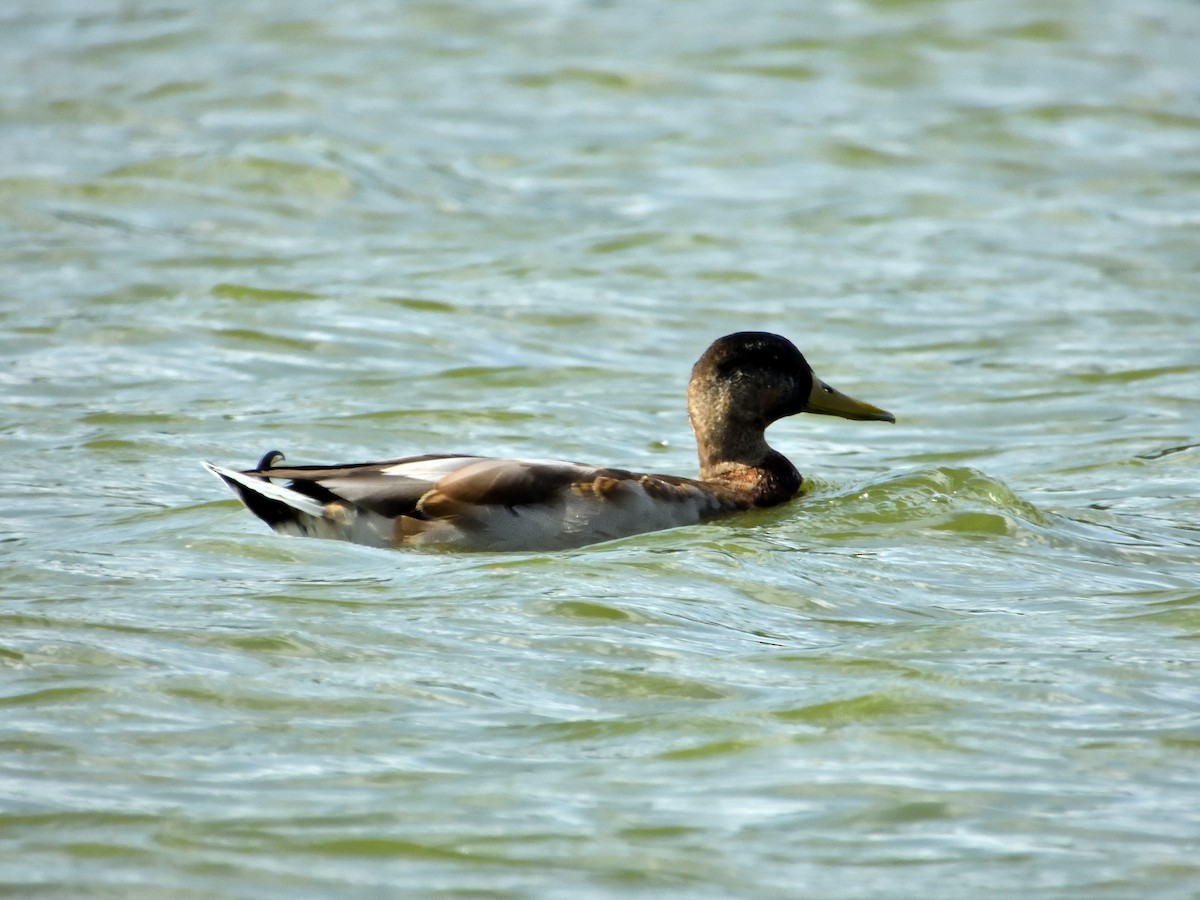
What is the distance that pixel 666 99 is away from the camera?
2062 centimetres

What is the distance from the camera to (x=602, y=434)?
435 inches

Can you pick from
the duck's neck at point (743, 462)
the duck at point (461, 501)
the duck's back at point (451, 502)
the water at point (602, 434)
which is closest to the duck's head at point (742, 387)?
the duck's neck at point (743, 462)

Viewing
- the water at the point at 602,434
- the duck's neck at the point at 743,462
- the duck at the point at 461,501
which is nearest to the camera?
the water at the point at 602,434

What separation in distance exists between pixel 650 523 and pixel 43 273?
7398mm

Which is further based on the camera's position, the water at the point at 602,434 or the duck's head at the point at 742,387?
the duck's head at the point at 742,387

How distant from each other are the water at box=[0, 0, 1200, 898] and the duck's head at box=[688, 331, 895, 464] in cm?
50

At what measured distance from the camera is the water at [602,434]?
5465 millimetres

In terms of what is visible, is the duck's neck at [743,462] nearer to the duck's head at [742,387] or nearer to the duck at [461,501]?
the duck's head at [742,387]

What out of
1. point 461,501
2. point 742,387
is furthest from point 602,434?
point 461,501

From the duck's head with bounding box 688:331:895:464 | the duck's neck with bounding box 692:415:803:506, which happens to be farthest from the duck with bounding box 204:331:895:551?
the duck's head with bounding box 688:331:895:464

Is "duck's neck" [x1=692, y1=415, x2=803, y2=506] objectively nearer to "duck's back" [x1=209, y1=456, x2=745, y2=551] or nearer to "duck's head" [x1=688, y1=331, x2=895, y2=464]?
"duck's head" [x1=688, y1=331, x2=895, y2=464]

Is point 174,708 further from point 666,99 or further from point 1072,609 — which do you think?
point 666,99

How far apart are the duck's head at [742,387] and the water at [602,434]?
50cm

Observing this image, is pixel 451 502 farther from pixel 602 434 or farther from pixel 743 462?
pixel 602 434
